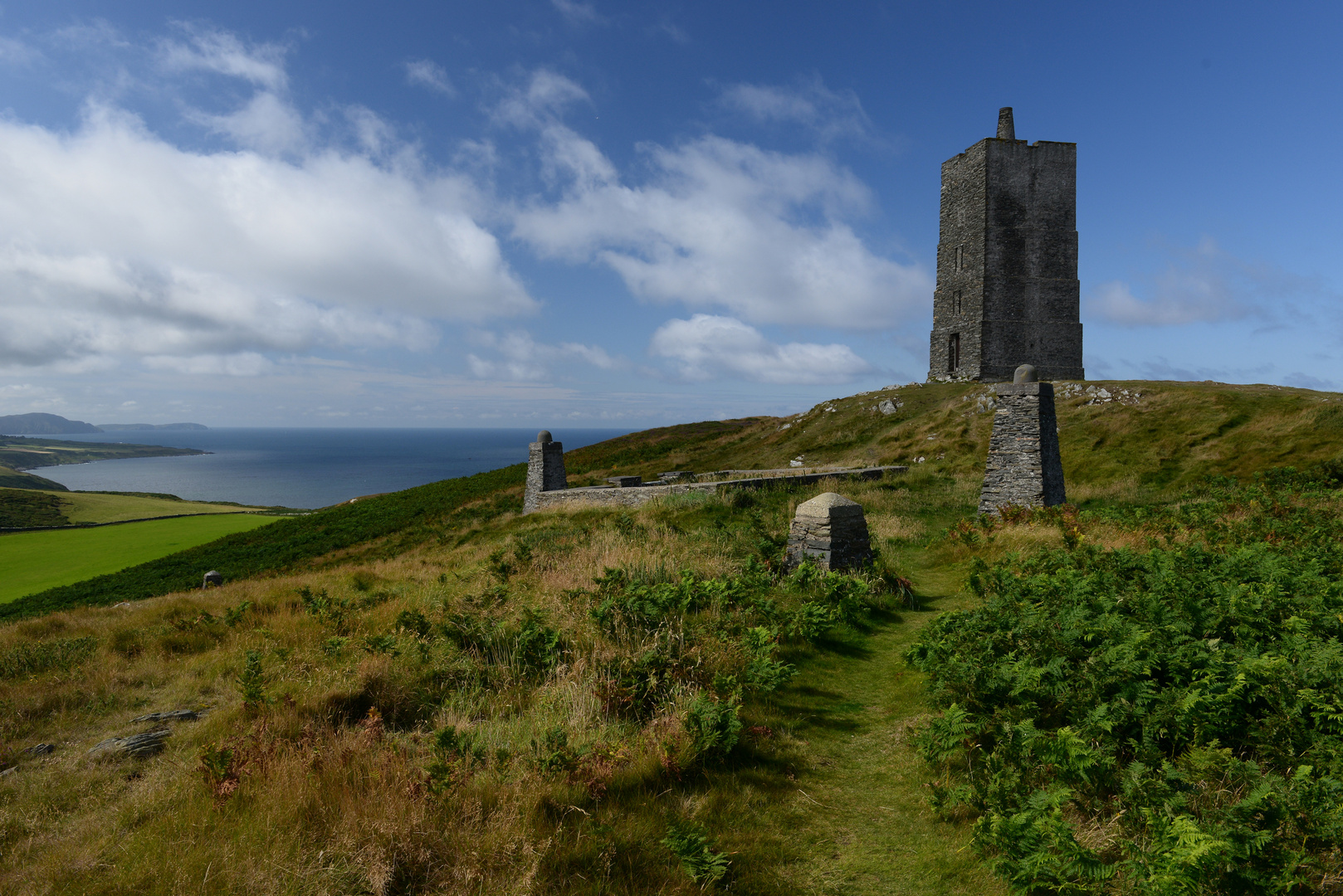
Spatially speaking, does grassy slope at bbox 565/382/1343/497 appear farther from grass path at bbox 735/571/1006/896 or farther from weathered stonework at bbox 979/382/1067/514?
grass path at bbox 735/571/1006/896

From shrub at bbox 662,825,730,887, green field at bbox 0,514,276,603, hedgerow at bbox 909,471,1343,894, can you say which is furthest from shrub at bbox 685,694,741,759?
green field at bbox 0,514,276,603

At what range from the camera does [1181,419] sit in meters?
23.1

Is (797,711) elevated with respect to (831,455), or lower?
lower

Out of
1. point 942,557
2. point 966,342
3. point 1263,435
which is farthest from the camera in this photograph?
point 966,342

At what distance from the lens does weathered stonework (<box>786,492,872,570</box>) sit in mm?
9938

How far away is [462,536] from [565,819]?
68.1 ft

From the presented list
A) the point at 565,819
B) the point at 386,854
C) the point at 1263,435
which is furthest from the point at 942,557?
the point at 1263,435

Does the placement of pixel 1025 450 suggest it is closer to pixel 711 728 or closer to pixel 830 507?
pixel 830 507

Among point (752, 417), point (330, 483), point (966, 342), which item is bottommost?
point (330, 483)

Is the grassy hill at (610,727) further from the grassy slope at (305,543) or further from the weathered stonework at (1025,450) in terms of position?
the grassy slope at (305,543)

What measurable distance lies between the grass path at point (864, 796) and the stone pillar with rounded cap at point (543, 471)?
19416mm

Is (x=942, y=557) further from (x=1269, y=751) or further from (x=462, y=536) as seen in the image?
(x=462, y=536)

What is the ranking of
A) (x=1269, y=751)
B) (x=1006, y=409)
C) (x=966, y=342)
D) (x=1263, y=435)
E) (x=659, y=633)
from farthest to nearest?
(x=966, y=342) → (x=1263, y=435) → (x=1006, y=409) → (x=659, y=633) → (x=1269, y=751)

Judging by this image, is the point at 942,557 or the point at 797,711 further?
the point at 942,557
